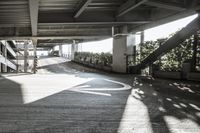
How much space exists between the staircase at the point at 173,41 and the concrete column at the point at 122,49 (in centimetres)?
81

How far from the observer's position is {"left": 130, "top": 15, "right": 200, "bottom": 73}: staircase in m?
8.78

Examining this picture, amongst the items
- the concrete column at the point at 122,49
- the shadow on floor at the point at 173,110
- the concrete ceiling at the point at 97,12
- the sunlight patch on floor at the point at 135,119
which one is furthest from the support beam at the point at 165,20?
the sunlight patch on floor at the point at 135,119

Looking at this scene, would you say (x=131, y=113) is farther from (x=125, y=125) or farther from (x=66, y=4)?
(x=66, y=4)

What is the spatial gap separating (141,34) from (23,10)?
7.14 m

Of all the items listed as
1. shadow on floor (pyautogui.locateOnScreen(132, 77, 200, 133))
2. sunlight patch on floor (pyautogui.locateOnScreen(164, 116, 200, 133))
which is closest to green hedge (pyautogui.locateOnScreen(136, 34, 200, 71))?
shadow on floor (pyautogui.locateOnScreen(132, 77, 200, 133))

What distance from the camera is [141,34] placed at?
1423 cm

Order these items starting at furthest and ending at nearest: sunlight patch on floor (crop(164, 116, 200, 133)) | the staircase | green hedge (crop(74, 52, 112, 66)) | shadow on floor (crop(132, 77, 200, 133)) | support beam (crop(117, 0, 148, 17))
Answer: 1. green hedge (crop(74, 52, 112, 66))
2. support beam (crop(117, 0, 148, 17))
3. the staircase
4. shadow on floor (crop(132, 77, 200, 133))
5. sunlight patch on floor (crop(164, 116, 200, 133))

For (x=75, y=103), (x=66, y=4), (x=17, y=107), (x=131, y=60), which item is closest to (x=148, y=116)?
(x=75, y=103)

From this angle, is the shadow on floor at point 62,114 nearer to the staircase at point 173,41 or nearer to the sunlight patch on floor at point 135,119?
the sunlight patch on floor at point 135,119

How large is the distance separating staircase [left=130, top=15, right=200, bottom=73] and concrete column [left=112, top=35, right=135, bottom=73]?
81 centimetres

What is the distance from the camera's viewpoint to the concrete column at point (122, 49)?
1411 centimetres

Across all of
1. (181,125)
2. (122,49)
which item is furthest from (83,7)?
(181,125)

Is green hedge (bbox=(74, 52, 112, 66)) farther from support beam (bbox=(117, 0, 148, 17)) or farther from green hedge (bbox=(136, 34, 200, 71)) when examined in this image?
support beam (bbox=(117, 0, 148, 17))

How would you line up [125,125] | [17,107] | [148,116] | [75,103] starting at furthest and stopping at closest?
[75,103]
[17,107]
[148,116]
[125,125]
